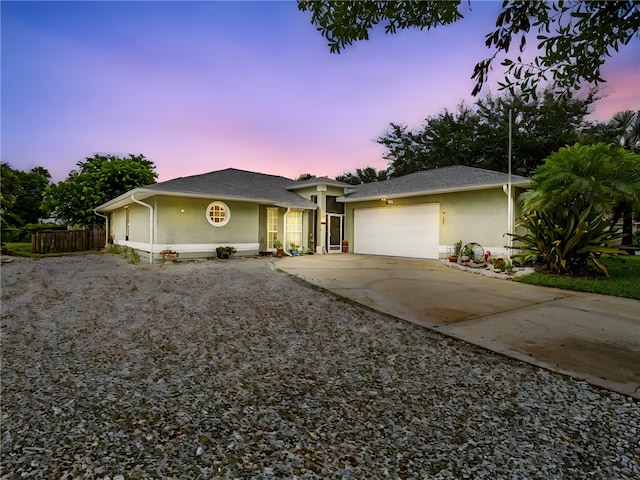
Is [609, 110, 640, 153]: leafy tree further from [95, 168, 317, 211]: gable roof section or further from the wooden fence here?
the wooden fence

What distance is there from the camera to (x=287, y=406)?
91.1 inches

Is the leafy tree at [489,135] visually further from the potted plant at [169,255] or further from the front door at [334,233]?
the potted plant at [169,255]

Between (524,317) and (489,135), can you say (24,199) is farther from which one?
(489,135)

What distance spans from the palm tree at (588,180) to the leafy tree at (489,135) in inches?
555

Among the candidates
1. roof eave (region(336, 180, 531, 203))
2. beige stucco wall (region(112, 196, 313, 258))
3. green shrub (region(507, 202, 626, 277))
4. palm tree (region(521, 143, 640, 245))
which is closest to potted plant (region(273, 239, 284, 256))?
beige stucco wall (region(112, 196, 313, 258))

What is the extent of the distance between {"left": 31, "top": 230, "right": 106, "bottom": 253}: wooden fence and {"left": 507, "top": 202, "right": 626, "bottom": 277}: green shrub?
20.8 meters

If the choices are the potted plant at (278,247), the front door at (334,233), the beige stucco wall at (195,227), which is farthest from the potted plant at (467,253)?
the beige stucco wall at (195,227)

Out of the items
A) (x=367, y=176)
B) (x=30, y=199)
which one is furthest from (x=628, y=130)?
(x=30, y=199)

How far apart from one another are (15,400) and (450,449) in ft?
10.3

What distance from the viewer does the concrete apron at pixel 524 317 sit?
10.1ft

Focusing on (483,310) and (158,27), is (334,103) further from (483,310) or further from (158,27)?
(483,310)

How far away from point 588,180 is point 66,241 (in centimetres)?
2217

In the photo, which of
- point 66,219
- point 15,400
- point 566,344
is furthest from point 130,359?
point 66,219

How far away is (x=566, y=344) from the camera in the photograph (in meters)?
3.55
